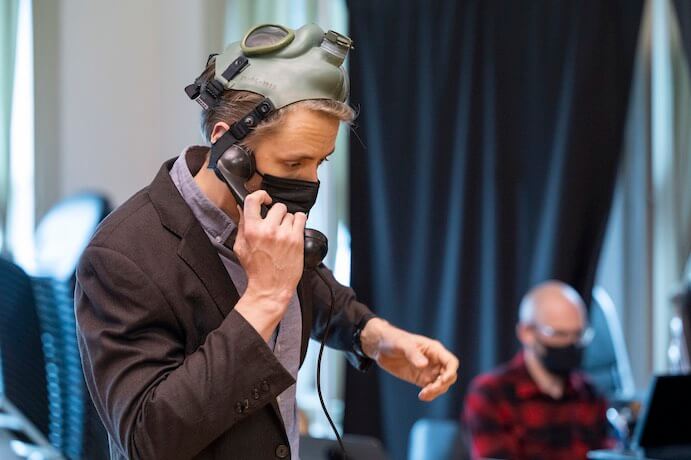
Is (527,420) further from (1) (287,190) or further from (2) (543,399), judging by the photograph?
(1) (287,190)

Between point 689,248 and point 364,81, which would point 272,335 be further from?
point 689,248

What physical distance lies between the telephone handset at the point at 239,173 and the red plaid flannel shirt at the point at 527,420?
2041mm

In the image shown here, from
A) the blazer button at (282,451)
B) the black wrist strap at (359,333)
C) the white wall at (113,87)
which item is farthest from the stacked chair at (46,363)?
the white wall at (113,87)

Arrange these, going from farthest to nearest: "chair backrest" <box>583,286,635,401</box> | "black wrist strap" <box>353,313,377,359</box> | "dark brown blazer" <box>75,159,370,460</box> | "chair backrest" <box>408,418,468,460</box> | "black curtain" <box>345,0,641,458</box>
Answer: "chair backrest" <box>583,286,635,401</box>
"black curtain" <box>345,0,641,458</box>
"chair backrest" <box>408,418,468,460</box>
"black wrist strap" <box>353,313,377,359</box>
"dark brown blazer" <box>75,159,370,460</box>

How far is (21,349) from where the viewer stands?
2363 millimetres

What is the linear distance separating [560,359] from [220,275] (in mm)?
2205

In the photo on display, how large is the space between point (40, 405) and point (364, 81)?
1.92m

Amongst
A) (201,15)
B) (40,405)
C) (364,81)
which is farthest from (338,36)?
(201,15)

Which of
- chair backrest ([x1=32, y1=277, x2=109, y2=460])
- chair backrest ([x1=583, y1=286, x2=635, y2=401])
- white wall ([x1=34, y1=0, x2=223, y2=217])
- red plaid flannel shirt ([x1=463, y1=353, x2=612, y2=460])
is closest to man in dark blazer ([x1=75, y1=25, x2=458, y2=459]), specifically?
chair backrest ([x1=32, y1=277, x2=109, y2=460])

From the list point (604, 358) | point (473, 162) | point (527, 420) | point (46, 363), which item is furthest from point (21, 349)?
point (604, 358)

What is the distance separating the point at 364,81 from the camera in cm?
378

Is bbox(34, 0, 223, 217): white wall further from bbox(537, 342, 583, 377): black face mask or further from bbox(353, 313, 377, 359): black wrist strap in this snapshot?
bbox(353, 313, 377, 359): black wrist strap

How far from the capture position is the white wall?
3.58m

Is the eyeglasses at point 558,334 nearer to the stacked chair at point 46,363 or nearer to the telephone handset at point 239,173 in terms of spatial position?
the stacked chair at point 46,363
